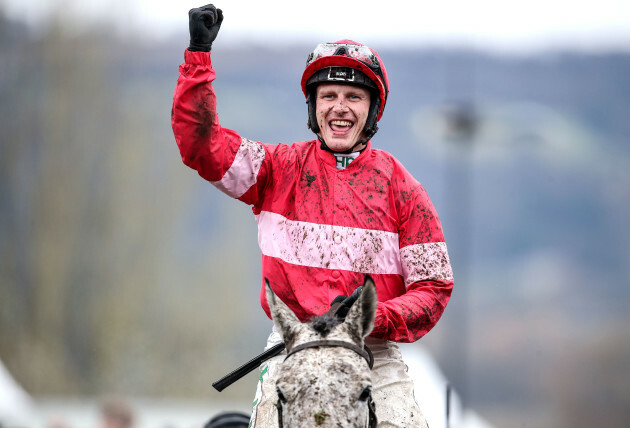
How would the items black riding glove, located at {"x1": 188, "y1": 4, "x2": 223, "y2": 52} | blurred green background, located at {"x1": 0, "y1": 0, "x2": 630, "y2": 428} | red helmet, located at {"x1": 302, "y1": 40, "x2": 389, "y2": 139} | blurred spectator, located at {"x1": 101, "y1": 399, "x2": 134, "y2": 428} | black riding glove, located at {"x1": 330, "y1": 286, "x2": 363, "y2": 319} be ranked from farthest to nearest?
blurred green background, located at {"x1": 0, "y1": 0, "x2": 630, "y2": 428} → blurred spectator, located at {"x1": 101, "y1": 399, "x2": 134, "y2": 428} → red helmet, located at {"x1": 302, "y1": 40, "x2": 389, "y2": 139} → black riding glove, located at {"x1": 188, "y1": 4, "x2": 223, "y2": 52} → black riding glove, located at {"x1": 330, "y1": 286, "x2": 363, "y2": 319}

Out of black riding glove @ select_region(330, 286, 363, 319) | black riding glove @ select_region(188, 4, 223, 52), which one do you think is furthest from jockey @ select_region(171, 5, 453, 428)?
black riding glove @ select_region(330, 286, 363, 319)

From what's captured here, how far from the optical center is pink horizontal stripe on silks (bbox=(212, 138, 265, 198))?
156 inches

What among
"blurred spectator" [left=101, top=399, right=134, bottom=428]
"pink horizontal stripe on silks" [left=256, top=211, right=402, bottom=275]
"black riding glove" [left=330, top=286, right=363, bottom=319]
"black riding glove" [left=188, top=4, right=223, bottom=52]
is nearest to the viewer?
"black riding glove" [left=330, top=286, right=363, bottom=319]

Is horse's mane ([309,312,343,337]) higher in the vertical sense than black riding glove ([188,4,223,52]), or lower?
lower

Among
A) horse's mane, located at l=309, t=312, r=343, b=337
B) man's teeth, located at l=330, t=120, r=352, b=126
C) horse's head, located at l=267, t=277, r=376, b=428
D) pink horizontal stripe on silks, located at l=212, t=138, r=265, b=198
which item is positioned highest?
man's teeth, located at l=330, t=120, r=352, b=126

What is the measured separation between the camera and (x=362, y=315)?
3295mm

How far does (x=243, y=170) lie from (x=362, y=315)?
1.17 meters

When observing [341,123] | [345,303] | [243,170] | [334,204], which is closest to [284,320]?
[345,303]

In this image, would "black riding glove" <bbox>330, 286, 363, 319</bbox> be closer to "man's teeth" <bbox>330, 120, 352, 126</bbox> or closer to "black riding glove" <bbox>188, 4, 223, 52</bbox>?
"man's teeth" <bbox>330, 120, 352, 126</bbox>

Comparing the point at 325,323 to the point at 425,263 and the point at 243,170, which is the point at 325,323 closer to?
the point at 425,263

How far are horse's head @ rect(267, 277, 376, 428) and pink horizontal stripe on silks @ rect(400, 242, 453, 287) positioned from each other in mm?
768

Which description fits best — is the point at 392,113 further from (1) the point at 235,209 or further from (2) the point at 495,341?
(2) the point at 495,341

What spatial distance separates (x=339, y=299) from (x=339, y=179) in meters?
0.83

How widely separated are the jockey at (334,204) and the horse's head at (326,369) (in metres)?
0.35
